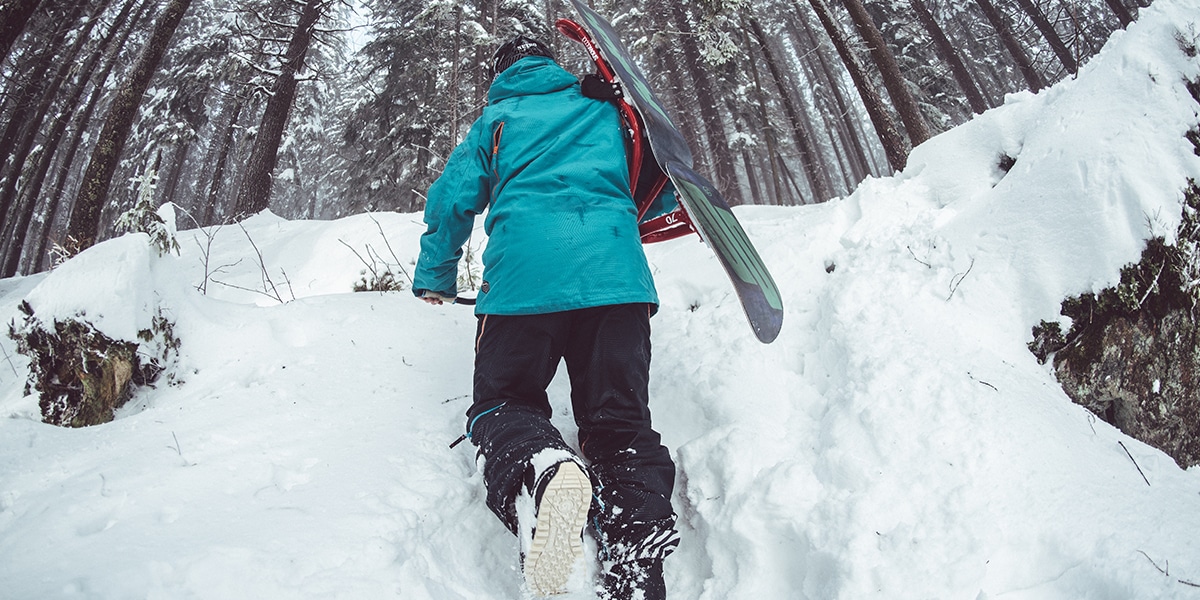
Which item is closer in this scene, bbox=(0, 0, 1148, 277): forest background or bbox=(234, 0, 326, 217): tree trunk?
bbox=(234, 0, 326, 217): tree trunk

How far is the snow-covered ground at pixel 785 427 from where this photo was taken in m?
1.63

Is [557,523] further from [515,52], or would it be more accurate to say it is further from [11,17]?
[11,17]

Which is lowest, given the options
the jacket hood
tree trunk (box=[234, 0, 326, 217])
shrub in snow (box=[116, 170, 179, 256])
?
shrub in snow (box=[116, 170, 179, 256])

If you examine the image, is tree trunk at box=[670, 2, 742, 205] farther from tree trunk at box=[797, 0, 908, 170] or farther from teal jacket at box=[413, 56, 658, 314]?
teal jacket at box=[413, 56, 658, 314]

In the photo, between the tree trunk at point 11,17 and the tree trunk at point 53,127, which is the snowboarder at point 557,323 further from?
the tree trunk at point 53,127

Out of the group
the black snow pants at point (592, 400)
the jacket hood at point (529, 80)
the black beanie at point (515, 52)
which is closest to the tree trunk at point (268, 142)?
the black beanie at point (515, 52)

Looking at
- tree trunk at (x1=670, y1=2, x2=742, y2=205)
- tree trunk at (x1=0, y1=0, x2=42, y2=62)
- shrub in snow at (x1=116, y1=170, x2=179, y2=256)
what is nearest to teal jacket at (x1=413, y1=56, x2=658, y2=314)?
shrub in snow at (x1=116, y1=170, x2=179, y2=256)

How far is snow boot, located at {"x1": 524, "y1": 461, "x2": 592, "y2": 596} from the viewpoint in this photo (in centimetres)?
156

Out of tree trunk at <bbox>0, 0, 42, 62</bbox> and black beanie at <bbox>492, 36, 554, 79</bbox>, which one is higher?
tree trunk at <bbox>0, 0, 42, 62</bbox>

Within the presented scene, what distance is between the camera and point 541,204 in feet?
6.84

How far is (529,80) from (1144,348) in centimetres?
319

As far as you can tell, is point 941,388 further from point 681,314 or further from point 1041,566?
point 681,314

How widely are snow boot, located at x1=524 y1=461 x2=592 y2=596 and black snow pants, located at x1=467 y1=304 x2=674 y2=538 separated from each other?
0.71ft

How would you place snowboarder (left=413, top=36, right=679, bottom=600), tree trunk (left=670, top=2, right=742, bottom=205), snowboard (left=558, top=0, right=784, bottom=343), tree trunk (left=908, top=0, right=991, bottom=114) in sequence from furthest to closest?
1. tree trunk (left=670, top=2, right=742, bottom=205)
2. tree trunk (left=908, top=0, right=991, bottom=114)
3. snowboard (left=558, top=0, right=784, bottom=343)
4. snowboarder (left=413, top=36, right=679, bottom=600)
